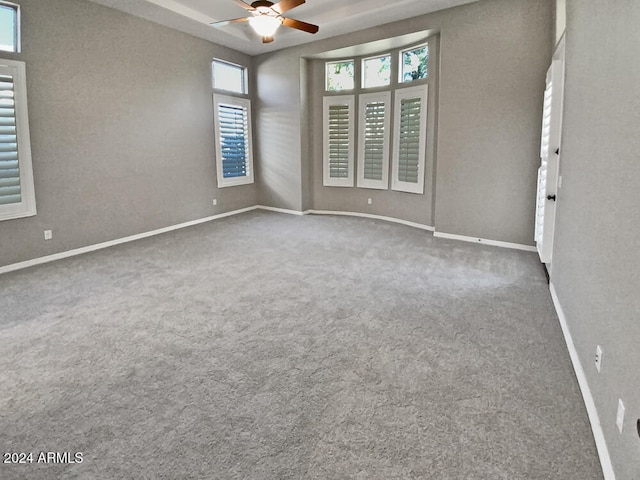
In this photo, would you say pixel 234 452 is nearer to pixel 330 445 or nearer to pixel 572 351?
pixel 330 445

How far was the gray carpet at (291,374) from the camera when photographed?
5.90ft

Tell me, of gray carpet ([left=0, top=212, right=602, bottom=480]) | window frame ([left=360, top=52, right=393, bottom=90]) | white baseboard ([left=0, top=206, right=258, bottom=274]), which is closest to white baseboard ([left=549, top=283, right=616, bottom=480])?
gray carpet ([left=0, top=212, right=602, bottom=480])

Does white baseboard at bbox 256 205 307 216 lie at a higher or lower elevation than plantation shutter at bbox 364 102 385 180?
lower

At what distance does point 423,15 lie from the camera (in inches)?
224

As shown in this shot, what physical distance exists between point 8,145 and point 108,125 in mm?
1298

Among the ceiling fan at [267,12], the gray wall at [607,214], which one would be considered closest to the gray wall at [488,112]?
the gray wall at [607,214]

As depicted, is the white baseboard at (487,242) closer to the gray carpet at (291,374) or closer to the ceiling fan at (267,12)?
the gray carpet at (291,374)

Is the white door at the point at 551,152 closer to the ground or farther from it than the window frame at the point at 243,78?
closer to the ground

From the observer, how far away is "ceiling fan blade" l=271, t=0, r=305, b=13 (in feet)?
13.6

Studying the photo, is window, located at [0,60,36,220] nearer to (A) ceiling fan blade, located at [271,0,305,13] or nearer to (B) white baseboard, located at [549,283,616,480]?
(A) ceiling fan blade, located at [271,0,305,13]

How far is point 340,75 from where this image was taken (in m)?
7.51

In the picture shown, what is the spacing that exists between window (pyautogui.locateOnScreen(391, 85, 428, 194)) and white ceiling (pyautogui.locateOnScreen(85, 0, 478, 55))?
1181 millimetres

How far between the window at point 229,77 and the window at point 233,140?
0.21 meters

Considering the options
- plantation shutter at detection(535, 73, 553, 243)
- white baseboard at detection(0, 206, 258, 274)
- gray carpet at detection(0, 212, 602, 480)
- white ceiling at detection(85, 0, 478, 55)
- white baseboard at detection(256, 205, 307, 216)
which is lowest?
gray carpet at detection(0, 212, 602, 480)
